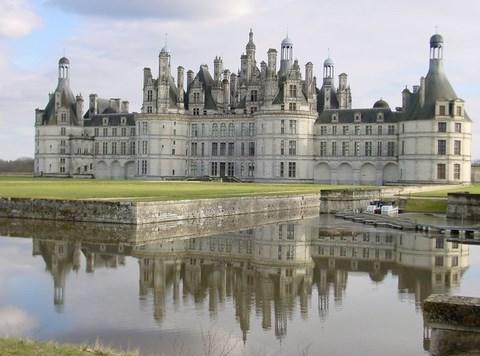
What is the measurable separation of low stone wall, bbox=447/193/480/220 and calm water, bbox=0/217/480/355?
8375 millimetres

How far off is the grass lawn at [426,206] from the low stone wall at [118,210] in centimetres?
1125

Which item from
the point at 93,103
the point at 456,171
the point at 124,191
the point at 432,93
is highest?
the point at 93,103

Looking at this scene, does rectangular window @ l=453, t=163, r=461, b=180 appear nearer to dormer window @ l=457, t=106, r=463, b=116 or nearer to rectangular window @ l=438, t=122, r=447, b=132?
rectangular window @ l=438, t=122, r=447, b=132

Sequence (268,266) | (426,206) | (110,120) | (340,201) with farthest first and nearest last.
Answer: (110,120) → (340,201) → (426,206) → (268,266)

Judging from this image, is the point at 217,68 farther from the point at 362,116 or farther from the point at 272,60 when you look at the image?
the point at 362,116

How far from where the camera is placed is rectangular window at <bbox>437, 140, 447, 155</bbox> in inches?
2586

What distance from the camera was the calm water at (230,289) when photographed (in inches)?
469

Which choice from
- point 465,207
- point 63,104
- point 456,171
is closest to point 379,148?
point 456,171

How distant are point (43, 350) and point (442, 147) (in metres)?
61.0

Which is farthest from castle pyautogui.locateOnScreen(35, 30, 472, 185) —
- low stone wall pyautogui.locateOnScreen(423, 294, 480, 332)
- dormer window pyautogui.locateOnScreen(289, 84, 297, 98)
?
low stone wall pyautogui.locateOnScreen(423, 294, 480, 332)

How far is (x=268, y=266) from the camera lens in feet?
65.6

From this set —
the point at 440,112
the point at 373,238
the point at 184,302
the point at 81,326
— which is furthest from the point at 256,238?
the point at 440,112

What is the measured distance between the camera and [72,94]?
84812mm

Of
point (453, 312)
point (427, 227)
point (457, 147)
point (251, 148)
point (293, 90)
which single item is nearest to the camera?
point (453, 312)
